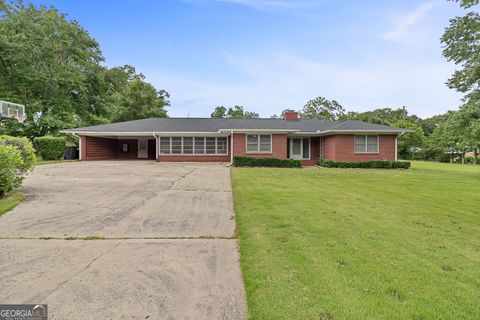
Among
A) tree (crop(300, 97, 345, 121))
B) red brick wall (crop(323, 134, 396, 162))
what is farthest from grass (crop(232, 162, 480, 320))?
tree (crop(300, 97, 345, 121))

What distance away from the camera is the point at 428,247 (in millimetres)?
3922

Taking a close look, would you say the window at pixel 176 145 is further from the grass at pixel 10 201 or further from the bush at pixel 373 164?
the grass at pixel 10 201

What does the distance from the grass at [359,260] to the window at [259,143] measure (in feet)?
45.1

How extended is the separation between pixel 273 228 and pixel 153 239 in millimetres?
1946

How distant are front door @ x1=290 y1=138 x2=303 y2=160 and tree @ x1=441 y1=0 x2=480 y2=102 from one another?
10.5 m

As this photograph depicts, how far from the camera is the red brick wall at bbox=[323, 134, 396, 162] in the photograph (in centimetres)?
1991

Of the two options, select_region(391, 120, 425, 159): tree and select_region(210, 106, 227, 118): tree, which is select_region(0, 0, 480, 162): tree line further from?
select_region(210, 106, 227, 118): tree

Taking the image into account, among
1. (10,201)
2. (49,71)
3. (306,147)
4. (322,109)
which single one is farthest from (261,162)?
(322,109)

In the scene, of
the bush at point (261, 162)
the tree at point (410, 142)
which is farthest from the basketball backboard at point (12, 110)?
the tree at point (410, 142)

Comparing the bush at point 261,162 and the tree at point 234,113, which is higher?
the tree at point 234,113

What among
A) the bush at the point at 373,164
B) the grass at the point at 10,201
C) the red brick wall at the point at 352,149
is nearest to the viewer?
the grass at the point at 10,201

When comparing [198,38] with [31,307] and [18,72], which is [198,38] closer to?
[18,72]

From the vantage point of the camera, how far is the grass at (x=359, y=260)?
2416 mm

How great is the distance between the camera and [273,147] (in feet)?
66.8
